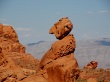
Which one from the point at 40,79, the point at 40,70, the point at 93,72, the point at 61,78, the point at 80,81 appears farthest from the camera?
the point at 93,72

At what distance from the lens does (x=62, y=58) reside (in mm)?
30781

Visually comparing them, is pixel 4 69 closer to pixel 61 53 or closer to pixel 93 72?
pixel 61 53

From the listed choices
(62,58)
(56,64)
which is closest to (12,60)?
(56,64)

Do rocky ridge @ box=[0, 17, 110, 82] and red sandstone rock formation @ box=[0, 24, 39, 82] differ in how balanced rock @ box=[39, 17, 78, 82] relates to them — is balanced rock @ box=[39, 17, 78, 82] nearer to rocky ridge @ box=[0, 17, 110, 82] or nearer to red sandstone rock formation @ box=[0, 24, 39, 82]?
rocky ridge @ box=[0, 17, 110, 82]

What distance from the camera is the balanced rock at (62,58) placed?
29.7 meters

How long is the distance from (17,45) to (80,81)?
45459 millimetres

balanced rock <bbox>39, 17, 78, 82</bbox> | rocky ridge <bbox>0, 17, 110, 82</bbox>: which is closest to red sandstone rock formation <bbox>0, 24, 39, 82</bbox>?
rocky ridge <bbox>0, 17, 110, 82</bbox>

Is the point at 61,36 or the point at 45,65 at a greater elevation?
the point at 61,36

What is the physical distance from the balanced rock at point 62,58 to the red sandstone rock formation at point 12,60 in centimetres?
239

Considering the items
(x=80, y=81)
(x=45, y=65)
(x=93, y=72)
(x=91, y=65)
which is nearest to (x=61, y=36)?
(x=45, y=65)

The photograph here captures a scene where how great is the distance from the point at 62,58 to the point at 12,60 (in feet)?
19.8

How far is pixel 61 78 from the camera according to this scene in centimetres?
2953

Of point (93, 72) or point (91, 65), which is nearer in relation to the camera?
point (93, 72)

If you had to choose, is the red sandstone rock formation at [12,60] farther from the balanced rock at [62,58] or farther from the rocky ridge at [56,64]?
the balanced rock at [62,58]
